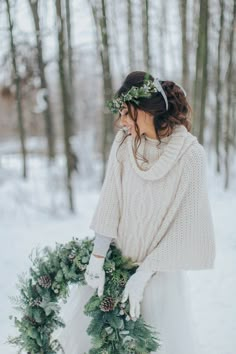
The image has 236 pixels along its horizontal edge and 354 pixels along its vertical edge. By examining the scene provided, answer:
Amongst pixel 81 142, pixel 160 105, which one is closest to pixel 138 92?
pixel 160 105

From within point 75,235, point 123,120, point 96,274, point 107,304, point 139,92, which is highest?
point 139,92

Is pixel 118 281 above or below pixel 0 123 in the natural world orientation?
above

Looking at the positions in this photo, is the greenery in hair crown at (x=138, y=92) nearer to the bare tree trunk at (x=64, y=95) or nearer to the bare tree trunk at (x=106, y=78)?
the bare tree trunk at (x=106, y=78)

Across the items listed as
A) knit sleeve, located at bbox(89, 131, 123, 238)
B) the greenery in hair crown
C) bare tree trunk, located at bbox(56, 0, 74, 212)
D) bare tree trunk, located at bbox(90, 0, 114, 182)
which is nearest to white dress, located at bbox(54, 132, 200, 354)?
knit sleeve, located at bbox(89, 131, 123, 238)

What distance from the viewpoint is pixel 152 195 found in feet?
5.60

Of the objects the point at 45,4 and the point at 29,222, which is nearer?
the point at 29,222

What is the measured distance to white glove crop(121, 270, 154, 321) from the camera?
172cm

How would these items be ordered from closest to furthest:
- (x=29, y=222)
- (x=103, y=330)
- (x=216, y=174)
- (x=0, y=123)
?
(x=103, y=330), (x=29, y=222), (x=216, y=174), (x=0, y=123)

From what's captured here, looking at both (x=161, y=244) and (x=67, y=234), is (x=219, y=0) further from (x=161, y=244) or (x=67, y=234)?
(x=161, y=244)

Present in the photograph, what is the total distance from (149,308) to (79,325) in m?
0.36

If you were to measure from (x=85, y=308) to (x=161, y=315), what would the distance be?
1.14 feet

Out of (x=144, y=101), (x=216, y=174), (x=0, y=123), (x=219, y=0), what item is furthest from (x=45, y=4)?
(x=0, y=123)

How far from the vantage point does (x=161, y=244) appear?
1.72 metres

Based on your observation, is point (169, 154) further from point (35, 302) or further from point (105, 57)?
point (105, 57)
